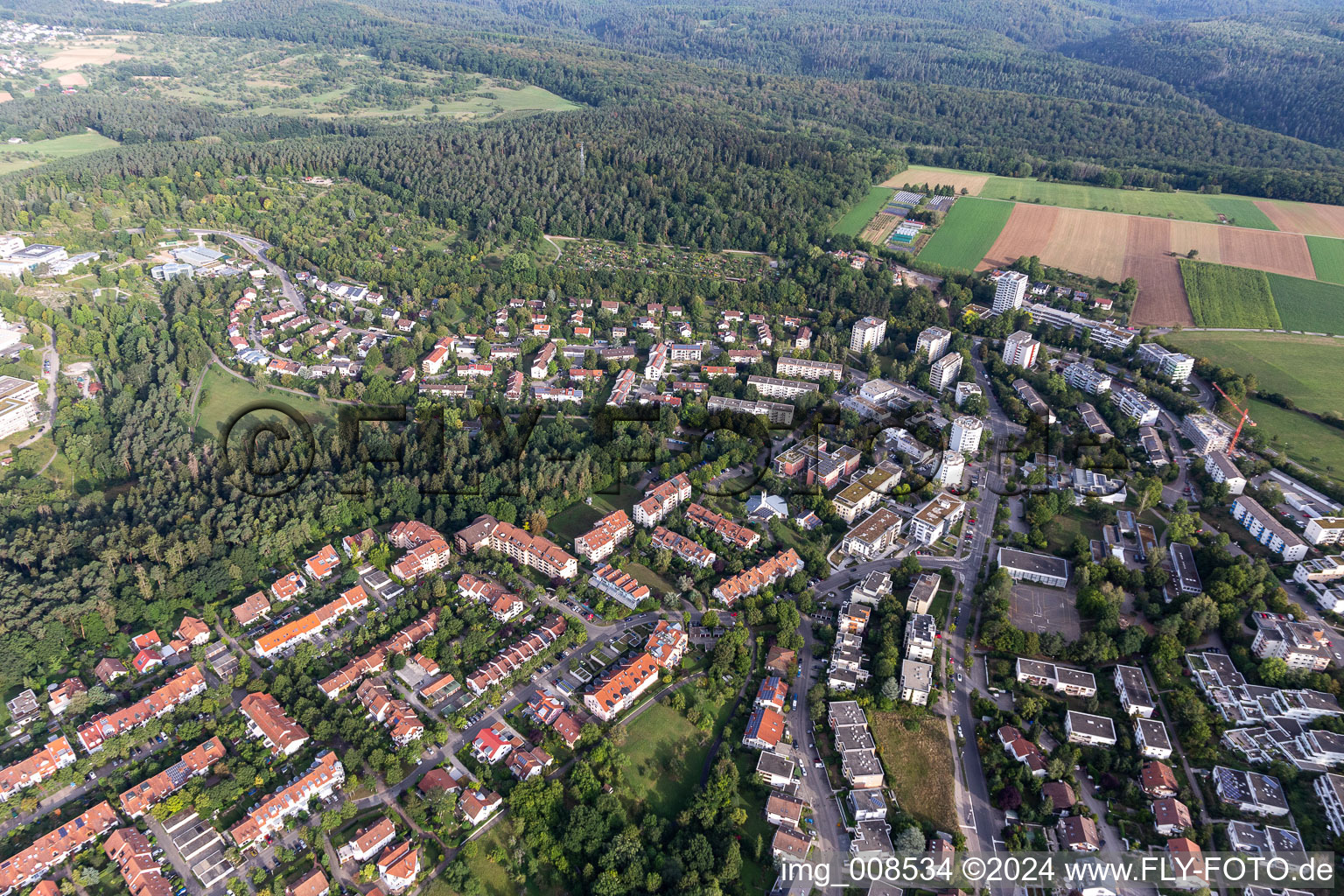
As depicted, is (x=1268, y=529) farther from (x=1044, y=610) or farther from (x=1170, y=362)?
(x=1170, y=362)

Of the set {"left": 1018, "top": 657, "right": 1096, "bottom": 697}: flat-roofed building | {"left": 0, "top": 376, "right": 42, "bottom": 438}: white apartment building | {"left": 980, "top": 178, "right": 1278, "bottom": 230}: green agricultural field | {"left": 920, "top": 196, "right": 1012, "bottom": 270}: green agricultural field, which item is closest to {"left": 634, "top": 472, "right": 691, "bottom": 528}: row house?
{"left": 1018, "top": 657, "right": 1096, "bottom": 697}: flat-roofed building

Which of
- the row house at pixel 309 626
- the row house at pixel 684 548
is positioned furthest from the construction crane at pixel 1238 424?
the row house at pixel 309 626

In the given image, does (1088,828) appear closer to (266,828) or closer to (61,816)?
(266,828)

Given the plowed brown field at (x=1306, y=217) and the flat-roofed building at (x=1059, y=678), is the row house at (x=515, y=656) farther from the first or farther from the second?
the plowed brown field at (x=1306, y=217)

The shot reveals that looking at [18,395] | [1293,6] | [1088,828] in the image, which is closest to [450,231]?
[18,395]

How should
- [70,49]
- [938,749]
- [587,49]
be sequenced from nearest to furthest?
[938,749]
[70,49]
[587,49]

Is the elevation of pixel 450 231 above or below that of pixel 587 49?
below

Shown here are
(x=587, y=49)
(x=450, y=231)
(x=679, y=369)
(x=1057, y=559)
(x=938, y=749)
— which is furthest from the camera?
(x=587, y=49)
